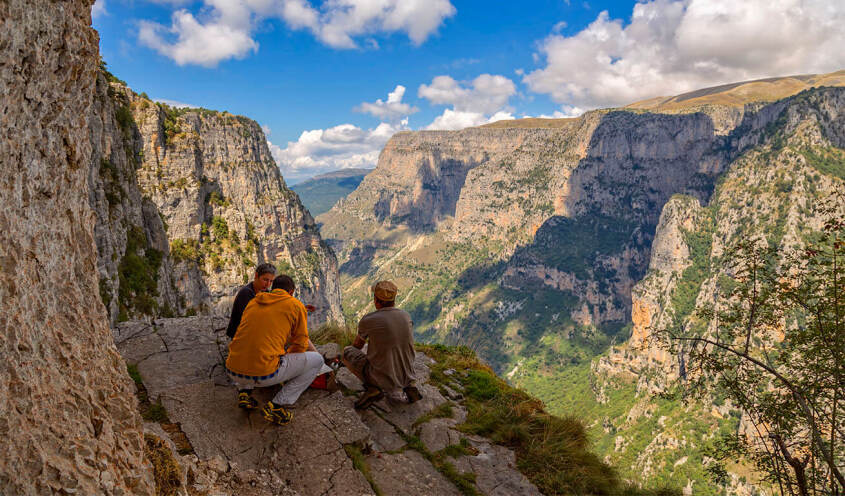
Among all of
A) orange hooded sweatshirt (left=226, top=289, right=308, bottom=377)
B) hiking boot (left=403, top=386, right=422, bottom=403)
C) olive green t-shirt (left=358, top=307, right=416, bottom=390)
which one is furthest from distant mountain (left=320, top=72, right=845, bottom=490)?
orange hooded sweatshirt (left=226, top=289, right=308, bottom=377)

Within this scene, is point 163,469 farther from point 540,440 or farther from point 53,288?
point 540,440

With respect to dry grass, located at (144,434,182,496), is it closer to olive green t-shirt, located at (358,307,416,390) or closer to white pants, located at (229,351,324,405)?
white pants, located at (229,351,324,405)

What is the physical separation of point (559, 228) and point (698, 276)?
80.2 meters

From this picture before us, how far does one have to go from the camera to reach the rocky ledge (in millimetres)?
4602

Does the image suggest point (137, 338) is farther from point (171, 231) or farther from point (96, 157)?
point (171, 231)

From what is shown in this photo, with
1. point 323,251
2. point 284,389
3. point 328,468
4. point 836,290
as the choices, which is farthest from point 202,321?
point 323,251

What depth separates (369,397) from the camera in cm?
670

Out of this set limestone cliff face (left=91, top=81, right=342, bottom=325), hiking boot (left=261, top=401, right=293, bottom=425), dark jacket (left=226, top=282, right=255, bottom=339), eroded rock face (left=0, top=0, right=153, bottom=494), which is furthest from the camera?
limestone cliff face (left=91, top=81, right=342, bottom=325)

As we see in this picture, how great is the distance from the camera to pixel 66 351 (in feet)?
9.79

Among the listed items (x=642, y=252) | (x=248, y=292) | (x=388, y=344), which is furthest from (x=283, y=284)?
(x=642, y=252)

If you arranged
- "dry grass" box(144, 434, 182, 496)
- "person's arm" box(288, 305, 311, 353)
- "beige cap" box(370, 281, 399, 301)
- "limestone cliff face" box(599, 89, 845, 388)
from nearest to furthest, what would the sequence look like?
1. "dry grass" box(144, 434, 182, 496)
2. "person's arm" box(288, 305, 311, 353)
3. "beige cap" box(370, 281, 399, 301)
4. "limestone cliff face" box(599, 89, 845, 388)

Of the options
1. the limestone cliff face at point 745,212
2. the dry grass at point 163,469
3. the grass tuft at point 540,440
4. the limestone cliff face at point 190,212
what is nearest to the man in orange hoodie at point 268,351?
the dry grass at point 163,469

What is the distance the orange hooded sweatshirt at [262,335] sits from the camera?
556 cm

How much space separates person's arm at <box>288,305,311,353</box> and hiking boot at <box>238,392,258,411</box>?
861mm
